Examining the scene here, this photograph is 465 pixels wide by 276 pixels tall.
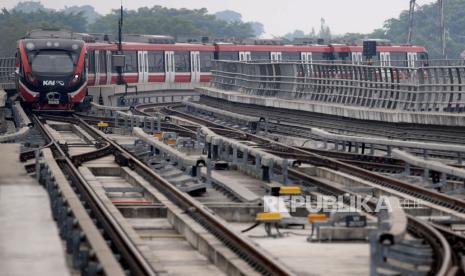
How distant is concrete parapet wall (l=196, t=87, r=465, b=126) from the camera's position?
96.8 feet

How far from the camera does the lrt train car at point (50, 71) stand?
46.8 meters

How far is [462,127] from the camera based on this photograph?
2942 cm

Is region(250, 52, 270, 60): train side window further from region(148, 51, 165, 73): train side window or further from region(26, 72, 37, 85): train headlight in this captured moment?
region(26, 72, 37, 85): train headlight

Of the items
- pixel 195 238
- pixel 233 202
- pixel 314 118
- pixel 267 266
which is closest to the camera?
pixel 267 266

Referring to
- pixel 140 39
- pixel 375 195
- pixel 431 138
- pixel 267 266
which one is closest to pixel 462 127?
pixel 431 138

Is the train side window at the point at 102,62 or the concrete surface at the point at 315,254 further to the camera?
the train side window at the point at 102,62

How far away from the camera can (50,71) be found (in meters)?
47.2

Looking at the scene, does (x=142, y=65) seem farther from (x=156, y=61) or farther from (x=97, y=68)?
(x=97, y=68)

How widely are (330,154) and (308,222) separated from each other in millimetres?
10924

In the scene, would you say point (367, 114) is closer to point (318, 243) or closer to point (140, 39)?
point (318, 243)

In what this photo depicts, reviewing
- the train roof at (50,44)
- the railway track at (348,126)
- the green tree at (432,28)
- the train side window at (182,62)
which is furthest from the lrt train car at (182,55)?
the green tree at (432,28)

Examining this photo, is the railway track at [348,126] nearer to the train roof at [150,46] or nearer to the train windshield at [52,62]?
the train windshield at [52,62]

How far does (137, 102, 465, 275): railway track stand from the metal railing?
162 inches

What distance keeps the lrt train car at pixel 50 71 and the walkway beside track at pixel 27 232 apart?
974 inches
